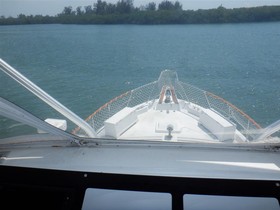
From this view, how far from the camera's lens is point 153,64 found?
391cm

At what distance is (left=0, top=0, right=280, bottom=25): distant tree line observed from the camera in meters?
1.49

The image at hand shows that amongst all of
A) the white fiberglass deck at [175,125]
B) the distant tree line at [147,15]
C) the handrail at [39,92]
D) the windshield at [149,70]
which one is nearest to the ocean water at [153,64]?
the windshield at [149,70]

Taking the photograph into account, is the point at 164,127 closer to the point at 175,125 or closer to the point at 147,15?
the point at 175,125

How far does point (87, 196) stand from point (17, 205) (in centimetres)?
28

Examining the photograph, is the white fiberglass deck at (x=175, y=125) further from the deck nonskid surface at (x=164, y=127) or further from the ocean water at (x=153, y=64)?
the ocean water at (x=153, y=64)

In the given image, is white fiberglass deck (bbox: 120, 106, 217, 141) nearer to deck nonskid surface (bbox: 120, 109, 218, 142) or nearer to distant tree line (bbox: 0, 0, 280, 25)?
deck nonskid surface (bbox: 120, 109, 218, 142)

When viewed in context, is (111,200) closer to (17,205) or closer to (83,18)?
(17,205)

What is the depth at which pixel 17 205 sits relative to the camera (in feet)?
3.26

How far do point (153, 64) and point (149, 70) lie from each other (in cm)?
11

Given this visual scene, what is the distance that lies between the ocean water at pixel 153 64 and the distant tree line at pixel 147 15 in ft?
0.96

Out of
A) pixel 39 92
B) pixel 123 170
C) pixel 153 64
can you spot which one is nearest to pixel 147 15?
pixel 39 92

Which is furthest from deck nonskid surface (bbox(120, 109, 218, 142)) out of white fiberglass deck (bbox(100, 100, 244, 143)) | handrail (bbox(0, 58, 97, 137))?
handrail (bbox(0, 58, 97, 137))

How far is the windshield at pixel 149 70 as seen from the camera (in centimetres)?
149

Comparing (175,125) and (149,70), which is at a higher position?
(149,70)
